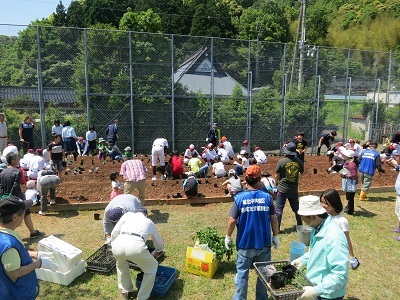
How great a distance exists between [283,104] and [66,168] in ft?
40.6

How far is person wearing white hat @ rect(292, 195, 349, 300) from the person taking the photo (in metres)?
2.98

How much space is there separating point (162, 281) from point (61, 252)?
163cm

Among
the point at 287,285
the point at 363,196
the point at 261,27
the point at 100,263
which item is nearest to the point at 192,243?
the point at 100,263

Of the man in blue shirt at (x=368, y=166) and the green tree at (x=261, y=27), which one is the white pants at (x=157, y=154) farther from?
the green tree at (x=261, y=27)

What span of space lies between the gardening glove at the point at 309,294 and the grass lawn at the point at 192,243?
223cm

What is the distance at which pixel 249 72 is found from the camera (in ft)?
60.9

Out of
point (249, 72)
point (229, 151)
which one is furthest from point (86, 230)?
point (249, 72)

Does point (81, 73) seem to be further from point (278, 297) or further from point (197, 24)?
point (197, 24)

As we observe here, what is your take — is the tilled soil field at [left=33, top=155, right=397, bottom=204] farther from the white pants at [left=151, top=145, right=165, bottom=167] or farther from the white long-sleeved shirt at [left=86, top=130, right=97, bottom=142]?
the white long-sleeved shirt at [left=86, top=130, right=97, bottom=142]

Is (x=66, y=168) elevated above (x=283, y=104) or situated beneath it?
situated beneath

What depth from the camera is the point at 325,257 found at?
310 cm

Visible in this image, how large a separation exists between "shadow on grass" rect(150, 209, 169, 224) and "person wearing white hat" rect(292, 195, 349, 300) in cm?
531

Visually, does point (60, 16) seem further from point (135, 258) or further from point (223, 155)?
point (135, 258)


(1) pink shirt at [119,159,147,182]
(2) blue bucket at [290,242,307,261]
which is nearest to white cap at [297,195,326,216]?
(2) blue bucket at [290,242,307,261]
